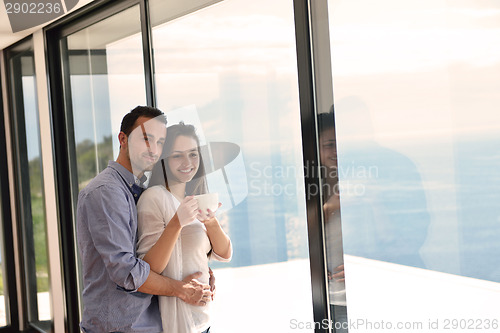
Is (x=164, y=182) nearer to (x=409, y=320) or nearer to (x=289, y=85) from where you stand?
(x=289, y=85)

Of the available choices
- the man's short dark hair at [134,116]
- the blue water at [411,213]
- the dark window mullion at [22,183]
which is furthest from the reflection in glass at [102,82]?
the blue water at [411,213]

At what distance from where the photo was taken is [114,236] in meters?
1.77

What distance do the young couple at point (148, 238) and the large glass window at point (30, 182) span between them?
2581mm

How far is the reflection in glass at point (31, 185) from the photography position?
435 centimetres

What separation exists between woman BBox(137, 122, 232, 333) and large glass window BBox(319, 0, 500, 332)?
492 mm

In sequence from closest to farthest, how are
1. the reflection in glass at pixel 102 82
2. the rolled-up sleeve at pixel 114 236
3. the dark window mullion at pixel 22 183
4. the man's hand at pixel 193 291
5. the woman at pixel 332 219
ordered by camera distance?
1. the rolled-up sleeve at pixel 114 236
2. the man's hand at pixel 193 291
3. the woman at pixel 332 219
4. the reflection in glass at pixel 102 82
5. the dark window mullion at pixel 22 183

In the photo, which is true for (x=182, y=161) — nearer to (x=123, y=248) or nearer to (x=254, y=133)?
(x=123, y=248)

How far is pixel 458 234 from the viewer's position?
1725 millimetres

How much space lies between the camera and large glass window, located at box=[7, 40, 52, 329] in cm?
435

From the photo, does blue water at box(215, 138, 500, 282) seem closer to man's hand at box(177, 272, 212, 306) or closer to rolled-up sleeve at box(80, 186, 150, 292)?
man's hand at box(177, 272, 212, 306)

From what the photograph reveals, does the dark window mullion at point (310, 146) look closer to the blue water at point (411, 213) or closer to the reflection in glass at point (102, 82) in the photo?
the blue water at point (411, 213)

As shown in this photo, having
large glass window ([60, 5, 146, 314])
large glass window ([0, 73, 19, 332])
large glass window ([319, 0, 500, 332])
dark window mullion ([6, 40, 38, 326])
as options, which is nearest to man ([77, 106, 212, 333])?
large glass window ([319, 0, 500, 332])

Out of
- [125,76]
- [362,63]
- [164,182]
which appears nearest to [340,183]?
[362,63]

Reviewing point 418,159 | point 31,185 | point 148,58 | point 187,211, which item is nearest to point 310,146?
point 418,159
